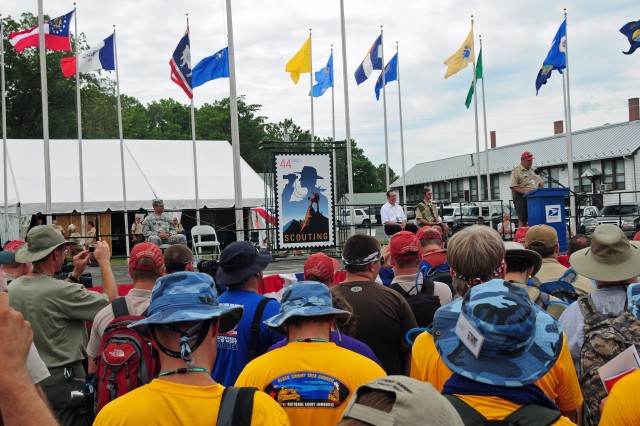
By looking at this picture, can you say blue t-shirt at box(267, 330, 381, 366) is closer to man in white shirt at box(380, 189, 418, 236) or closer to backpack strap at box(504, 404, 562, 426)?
backpack strap at box(504, 404, 562, 426)

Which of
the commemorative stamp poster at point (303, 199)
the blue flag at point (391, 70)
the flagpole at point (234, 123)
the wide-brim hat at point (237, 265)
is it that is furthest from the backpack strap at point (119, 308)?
the blue flag at point (391, 70)

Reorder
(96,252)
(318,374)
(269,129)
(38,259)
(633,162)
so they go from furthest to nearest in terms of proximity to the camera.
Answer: (269,129), (633,162), (96,252), (38,259), (318,374)

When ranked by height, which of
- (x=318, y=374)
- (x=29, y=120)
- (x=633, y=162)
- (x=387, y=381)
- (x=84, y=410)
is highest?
(x=29, y=120)

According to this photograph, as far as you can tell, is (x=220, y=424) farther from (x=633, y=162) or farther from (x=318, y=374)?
(x=633, y=162)

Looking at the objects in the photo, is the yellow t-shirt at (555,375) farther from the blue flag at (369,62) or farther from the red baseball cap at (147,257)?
the blue flag at (369,62)

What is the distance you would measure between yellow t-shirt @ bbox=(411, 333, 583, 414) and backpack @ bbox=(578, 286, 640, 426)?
0.28 metres

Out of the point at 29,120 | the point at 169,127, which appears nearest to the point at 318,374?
the point at 29,120

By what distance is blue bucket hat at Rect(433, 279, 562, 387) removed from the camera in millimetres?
1965

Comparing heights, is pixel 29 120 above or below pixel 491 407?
above

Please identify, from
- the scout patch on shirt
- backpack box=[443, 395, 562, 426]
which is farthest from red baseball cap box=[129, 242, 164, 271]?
backpack box=[443, 395, 562, 426]

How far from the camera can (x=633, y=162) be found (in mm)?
43188

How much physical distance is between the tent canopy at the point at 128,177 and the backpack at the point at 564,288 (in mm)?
23848

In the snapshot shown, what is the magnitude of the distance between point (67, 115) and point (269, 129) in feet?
92.3

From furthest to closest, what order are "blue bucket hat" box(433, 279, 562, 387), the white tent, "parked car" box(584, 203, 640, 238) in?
the white tent < "parked car" box(584, 203, 640, 238) < "blue bucket hat" box(433, 279, 562, 387)
